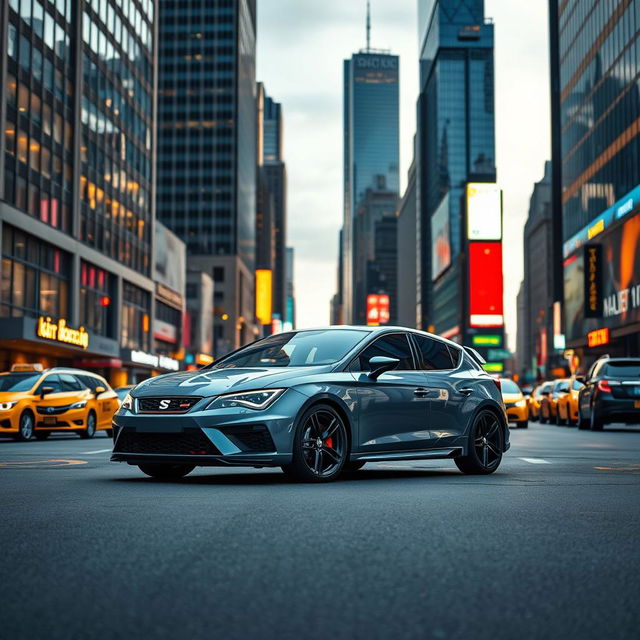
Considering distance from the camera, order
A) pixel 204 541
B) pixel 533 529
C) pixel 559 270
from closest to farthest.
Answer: pixel 204 541 < pixel 533 529 < pixel 559 270

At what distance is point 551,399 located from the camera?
37281mm

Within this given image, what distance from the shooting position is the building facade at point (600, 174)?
62.8 meters

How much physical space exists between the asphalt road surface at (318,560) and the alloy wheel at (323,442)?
26cm

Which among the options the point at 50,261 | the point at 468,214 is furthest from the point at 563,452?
the point at 468,214

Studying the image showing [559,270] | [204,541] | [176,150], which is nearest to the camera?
[204,541]

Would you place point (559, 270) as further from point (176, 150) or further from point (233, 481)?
point (233, 481)

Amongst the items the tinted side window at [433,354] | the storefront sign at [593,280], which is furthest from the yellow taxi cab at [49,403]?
the storefront sign at [593,280]

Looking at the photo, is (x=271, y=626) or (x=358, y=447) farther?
(x=358, y=447)

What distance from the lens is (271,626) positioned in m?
4.02

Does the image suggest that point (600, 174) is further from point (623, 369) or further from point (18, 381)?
point (18, 381)

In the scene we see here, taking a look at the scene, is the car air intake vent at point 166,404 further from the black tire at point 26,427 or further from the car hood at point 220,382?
the black tire at point 26,427

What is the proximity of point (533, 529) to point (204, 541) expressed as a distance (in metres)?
2.03

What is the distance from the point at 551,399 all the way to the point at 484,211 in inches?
3455

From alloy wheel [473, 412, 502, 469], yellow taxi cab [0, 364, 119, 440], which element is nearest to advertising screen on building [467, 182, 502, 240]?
yellow taxi cab [0, 364, 119, 440]
